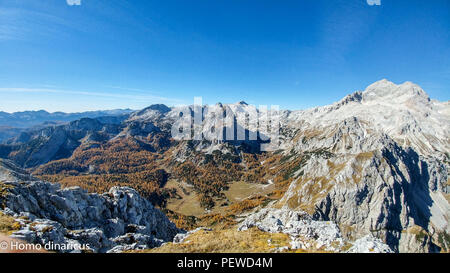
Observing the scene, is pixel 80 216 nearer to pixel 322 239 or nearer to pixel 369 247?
pixel 322 239

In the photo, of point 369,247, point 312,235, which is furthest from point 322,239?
point 369,247

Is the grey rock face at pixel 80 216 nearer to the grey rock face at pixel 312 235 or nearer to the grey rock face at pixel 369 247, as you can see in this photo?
the grey rock face at pixel 312 235

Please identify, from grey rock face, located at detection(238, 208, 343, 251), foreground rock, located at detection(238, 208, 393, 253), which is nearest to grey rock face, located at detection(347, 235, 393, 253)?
foreground rock, located at detection(238, 208, 393, 253)

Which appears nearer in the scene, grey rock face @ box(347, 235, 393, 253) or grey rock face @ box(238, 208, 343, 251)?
grey rock face @ box(347, 235, 393, 253)

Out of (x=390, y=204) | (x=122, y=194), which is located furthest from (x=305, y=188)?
(x=122, y=194)

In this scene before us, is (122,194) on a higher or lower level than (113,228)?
higher

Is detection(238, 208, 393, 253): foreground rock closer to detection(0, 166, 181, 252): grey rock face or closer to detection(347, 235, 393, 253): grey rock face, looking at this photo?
detection(347, 235, 393, 253): grey rock face

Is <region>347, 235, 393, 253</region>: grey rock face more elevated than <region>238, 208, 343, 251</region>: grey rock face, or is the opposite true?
<region>347, 235, 393, 253</region>: grey rock face
